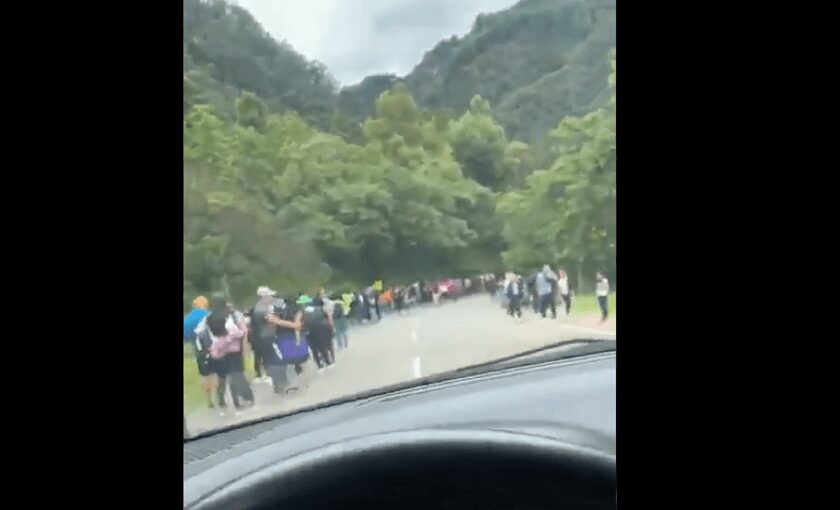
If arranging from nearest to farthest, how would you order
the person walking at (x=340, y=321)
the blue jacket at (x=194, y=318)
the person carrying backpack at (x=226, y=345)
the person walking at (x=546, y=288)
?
the blue jacket at (x=194, y=318)
the person carrying backpack at (x=226, y=345)
the person walking at (x=340, y=321)
the person walking at (x=546, y=288)

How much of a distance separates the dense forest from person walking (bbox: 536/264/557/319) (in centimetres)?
4

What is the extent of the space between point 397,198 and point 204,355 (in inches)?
22.0

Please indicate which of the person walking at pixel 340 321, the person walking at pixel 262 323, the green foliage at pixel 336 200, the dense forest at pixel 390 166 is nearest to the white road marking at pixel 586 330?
the dense forest at pixel 390 166

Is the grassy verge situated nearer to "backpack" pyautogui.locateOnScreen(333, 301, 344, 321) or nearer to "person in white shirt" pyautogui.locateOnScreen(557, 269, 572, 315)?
"person in white shirt" pyautogui.locateOnScreen(557, 269, 572, 315)

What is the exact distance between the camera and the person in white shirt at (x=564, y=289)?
5.75 ft

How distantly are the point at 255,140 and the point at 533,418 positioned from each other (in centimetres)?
94

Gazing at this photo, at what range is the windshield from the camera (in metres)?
1.60

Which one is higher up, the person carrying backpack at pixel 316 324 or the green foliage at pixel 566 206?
the green foliage at pixel 566 206

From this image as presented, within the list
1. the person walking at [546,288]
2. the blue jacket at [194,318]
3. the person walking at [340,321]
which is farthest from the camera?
the person walking at [546,288]

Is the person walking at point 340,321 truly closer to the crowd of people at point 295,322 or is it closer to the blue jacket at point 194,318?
the crowd of people at point 295,322

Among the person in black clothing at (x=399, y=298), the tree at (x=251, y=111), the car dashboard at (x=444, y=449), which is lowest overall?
the car dashboard at (x=444, y=449)

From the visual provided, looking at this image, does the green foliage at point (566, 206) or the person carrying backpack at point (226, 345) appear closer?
the person carrying backpack at point (226, 345)
